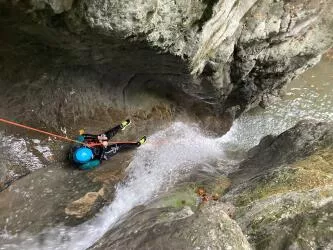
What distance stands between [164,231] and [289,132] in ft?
19.1

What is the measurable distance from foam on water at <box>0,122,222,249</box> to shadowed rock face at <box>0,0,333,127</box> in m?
1.17

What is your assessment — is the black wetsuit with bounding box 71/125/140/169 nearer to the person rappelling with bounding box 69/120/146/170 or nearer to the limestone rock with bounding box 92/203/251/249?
the person rappelling with bounding box 69/120/146/170

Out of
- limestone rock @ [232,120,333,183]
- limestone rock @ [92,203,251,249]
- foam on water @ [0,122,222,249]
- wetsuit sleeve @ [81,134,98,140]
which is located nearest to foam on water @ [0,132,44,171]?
wetsuit sleeve @ [81,134,98,140]

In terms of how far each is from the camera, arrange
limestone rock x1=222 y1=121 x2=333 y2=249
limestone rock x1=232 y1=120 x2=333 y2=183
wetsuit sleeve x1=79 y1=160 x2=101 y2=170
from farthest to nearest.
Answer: wetsuit sleeve x1=79 y1=160 x2=101 y2=170 → limestone rock x1=232 y1=120 x2=333 y2=183 → limestone rock x1=222 y1=121 x2=333 y2=249

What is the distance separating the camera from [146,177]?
10672 mm

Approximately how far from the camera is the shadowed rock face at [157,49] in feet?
23.7

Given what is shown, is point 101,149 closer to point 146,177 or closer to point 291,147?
point 146,177

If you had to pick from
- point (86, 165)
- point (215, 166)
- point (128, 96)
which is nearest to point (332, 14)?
point (215, 166)

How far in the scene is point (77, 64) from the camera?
31.7 ft

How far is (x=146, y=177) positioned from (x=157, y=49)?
3.69 metres

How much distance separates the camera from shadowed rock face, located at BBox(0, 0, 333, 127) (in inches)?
284

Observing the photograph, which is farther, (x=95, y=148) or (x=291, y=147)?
(x=95, y=148)

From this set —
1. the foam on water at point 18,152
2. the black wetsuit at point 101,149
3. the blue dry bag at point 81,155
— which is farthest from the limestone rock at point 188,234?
the foam on water at point 18,152

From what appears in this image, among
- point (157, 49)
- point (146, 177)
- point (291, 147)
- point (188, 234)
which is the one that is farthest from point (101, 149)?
point (188, 234)
